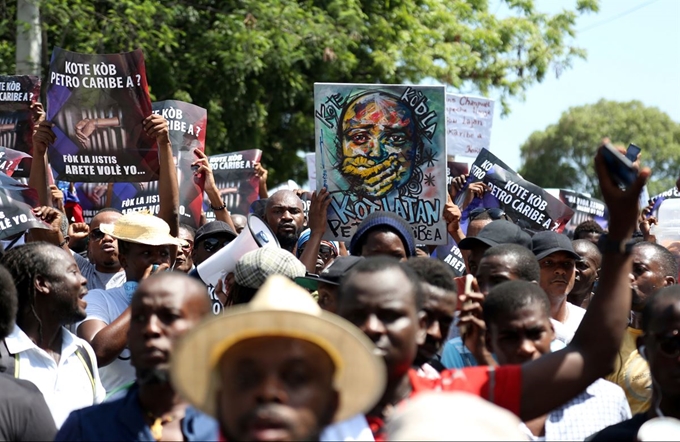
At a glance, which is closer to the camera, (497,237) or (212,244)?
(497,237)

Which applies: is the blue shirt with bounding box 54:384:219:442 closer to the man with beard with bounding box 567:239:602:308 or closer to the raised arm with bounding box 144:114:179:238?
the raised arm with bounding box 144:114:179:238

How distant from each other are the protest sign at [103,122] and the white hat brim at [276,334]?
475 cm

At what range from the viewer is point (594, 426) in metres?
4.04

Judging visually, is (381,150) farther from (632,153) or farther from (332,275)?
(632,153)

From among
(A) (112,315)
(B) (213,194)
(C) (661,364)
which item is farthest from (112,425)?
(B) (213,194)

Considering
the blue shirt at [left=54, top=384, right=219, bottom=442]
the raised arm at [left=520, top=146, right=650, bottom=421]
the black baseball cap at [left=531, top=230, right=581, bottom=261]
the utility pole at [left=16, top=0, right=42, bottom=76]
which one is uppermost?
the utility pole at [left=16, top=0, right=42, bottom=76]

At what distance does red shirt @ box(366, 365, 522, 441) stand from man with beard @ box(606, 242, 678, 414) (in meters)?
1.91

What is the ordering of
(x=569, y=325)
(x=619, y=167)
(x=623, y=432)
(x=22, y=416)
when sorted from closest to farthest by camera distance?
(x=619, y=167), (x=623, y=432), (x=22, y=416), (x=569, y=325)

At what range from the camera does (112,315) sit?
544 cm

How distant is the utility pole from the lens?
1225 centimetres

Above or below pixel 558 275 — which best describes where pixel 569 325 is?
below

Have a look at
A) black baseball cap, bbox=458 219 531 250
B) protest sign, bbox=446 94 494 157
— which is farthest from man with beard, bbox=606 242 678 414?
protest sign, bbox=446 94 494 157

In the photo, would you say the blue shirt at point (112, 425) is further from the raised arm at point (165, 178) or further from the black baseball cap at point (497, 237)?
the raised arm at point (165, 178)

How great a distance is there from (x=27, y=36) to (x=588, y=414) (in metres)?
9.71
